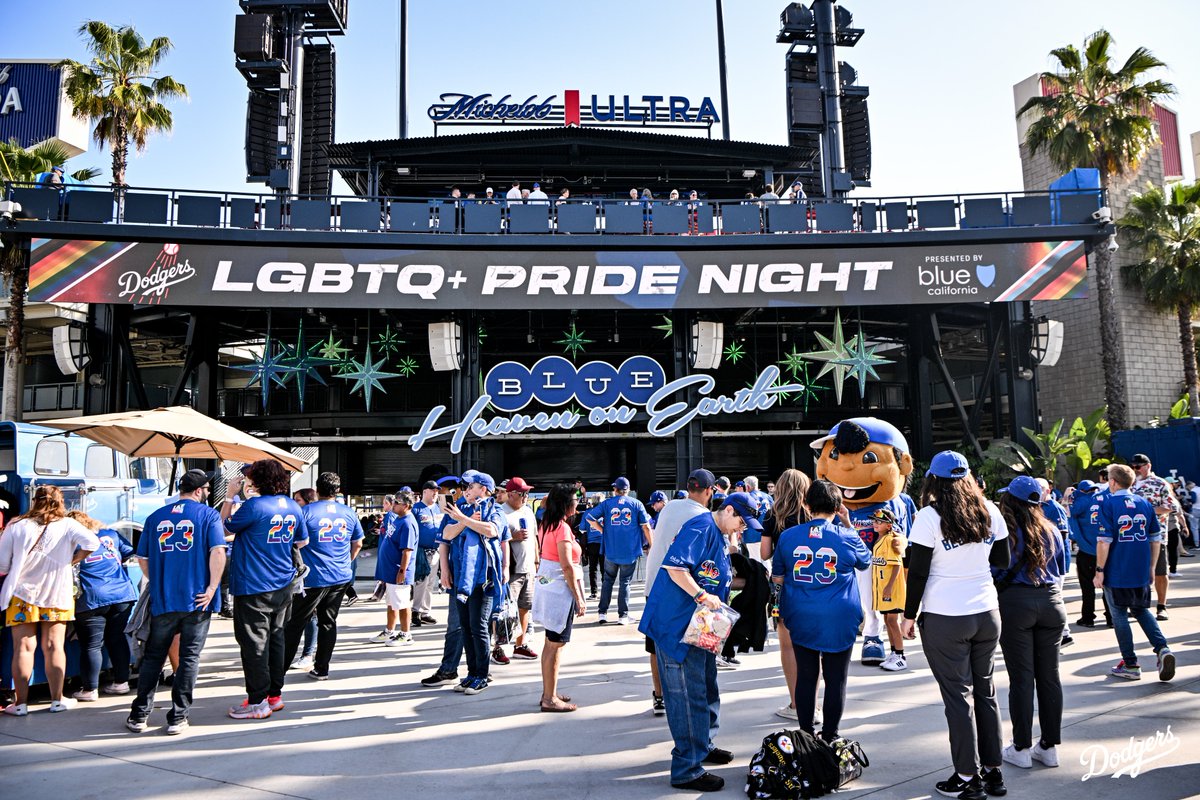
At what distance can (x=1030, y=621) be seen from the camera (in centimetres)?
508

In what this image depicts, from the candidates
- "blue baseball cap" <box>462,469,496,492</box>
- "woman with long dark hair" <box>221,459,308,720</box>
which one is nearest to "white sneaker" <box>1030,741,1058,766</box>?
"blue baseball cap" <box>462,469,496,492</box>

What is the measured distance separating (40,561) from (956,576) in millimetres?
6969

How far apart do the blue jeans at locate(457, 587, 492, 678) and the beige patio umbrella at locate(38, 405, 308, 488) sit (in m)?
3.47

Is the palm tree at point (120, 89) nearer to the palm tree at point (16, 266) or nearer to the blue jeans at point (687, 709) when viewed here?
the palm tree at point (16, 266)

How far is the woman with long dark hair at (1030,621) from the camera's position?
5.09 m

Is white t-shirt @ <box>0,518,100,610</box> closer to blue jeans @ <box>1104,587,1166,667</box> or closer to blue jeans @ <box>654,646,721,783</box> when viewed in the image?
blue jeans @ <box>654,646,721,783</box>

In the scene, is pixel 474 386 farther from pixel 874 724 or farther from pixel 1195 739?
pixel 1195 739

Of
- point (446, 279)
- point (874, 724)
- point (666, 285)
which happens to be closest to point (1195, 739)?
point (874, 724)

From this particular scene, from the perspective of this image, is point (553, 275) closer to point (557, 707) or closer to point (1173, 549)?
point (1173, 549)

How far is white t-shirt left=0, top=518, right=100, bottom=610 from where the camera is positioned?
683 cm

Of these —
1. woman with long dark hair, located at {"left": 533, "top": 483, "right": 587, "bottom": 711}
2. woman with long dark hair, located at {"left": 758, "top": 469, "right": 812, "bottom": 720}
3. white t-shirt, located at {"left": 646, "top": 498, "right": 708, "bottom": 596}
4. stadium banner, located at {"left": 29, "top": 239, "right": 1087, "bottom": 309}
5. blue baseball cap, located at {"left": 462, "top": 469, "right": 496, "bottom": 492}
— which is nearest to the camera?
white t-shirt, located at {"left": 646, "top": 498, "right": 708, "bottom": 596}

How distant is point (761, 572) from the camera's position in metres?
6.30

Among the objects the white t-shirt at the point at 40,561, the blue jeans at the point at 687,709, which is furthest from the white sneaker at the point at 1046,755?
the white t-shirt at the point at 40,561

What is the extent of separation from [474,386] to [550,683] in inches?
555
